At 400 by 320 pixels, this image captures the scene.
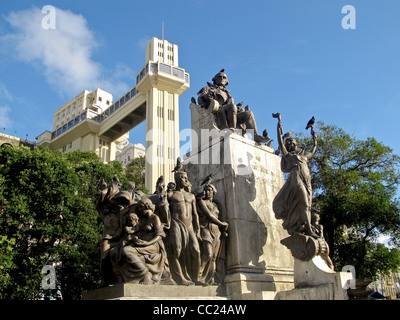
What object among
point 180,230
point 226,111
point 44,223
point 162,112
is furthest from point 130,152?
point 180,230

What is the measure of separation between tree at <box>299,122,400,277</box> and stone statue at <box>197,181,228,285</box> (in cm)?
1568

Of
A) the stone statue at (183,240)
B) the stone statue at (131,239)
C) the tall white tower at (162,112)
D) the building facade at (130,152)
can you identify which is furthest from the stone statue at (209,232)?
the building facade at (130,152)

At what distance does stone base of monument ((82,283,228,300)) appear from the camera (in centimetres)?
621

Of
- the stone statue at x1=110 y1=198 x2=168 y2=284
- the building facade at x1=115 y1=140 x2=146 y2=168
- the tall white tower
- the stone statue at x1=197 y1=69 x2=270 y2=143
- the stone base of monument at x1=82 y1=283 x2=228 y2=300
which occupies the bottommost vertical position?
the stone base of monument at x1=82 y1=283 x2=228 y2=300

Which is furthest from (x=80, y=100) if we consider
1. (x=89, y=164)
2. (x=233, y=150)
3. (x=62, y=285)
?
(x=233, y=150)

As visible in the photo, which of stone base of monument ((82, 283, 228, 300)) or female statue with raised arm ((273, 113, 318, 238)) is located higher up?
female statue with raised arm ((273, 113, 318, 238))

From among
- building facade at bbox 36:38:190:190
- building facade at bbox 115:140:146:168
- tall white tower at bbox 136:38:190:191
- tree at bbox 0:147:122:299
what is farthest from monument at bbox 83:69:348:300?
building facade at bbox 115:140:146:168

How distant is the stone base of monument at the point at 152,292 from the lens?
20.4 feet

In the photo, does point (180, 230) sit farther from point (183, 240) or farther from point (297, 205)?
point (297, 205)

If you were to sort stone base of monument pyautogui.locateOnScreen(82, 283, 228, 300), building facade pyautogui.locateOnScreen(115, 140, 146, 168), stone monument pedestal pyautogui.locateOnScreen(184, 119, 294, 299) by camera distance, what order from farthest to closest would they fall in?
building facade pyautogui.locateOnScreen(115, 140, 146, 168) < stone monument pedestal pyautogui.locateOnScreen(184, 119, 294, 299) < stone base of monument pyautogui.locateOnScreen(82, 283, 228, 300)

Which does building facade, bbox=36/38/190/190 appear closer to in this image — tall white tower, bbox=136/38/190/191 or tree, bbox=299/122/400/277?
tall white tower, bbox=136/38/190/191

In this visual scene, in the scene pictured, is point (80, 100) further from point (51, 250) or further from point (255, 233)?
point (255, 233)

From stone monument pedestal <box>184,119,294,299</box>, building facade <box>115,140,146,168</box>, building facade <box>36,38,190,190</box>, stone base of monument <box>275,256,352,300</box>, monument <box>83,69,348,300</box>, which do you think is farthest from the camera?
building facade <box>115,140,146,168</box>

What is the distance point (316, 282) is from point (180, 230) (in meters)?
2.72
